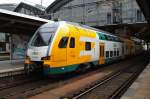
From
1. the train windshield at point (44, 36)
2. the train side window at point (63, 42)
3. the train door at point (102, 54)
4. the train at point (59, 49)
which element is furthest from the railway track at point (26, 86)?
the train door at point (102, 54)

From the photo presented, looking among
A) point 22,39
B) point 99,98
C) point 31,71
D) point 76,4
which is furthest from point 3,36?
point 99,98

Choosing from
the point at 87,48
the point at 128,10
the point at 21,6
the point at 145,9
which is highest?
the point at 21,6

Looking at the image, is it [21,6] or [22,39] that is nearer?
[22,39]

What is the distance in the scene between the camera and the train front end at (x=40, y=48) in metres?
11.6

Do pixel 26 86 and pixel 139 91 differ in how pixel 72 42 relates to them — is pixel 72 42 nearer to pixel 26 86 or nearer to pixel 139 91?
pixel 26 86

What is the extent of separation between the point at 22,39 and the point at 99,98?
39.1 feet

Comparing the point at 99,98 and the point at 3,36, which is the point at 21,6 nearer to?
the point at 3,36

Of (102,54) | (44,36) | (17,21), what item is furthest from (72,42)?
(102,54)

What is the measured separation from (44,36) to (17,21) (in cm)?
462

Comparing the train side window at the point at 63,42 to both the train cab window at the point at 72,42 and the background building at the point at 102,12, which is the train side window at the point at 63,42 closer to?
the train cab window at the point at 72,42

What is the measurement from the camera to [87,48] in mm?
14883

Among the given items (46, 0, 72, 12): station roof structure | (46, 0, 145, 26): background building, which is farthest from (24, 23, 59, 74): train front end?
(46, 0, 72, 12): station roof structure

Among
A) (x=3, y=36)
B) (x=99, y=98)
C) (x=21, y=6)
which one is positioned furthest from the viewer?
(x=21, y=6)

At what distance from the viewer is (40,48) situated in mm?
11914
